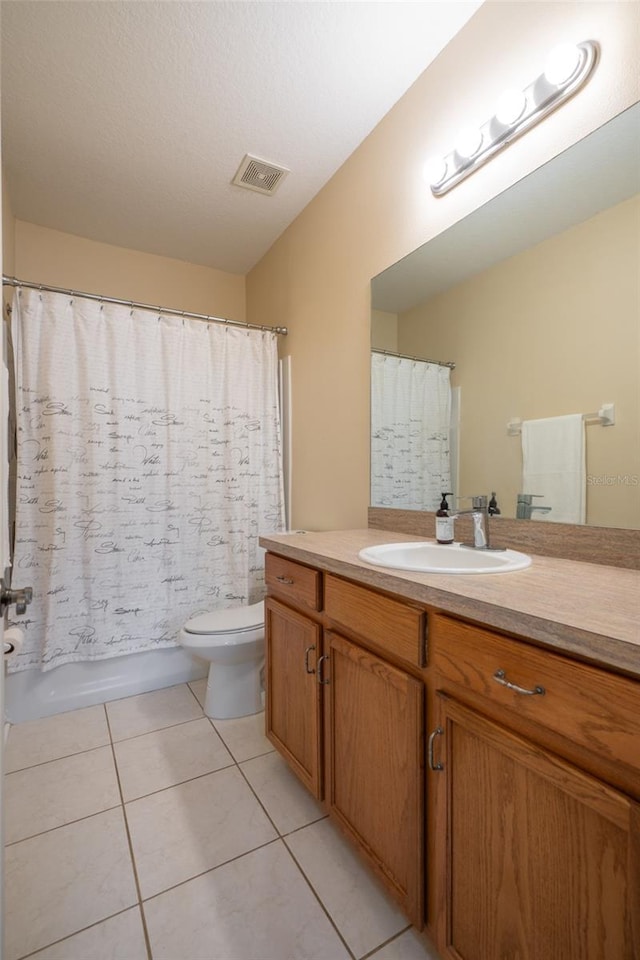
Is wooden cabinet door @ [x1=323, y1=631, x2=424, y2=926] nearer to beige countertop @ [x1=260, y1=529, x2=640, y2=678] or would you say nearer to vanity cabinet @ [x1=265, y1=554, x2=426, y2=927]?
vanity cabinet @ [x1=265, y1=554, x2=426, y2=927]

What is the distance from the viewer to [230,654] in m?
1.76

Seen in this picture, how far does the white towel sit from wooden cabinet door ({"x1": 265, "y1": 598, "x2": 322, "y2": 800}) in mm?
738

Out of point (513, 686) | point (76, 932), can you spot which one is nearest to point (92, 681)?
point (76, 932)

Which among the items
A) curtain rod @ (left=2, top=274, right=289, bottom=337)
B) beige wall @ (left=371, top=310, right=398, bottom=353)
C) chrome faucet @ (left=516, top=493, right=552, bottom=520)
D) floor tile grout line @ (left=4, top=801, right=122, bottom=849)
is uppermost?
curtain rod @ (left=2, top=274, right=289, bottom=337)

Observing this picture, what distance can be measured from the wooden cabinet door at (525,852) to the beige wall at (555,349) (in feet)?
2.02

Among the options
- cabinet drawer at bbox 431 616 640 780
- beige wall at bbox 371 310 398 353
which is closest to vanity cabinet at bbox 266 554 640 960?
cabinet drawer at bbox 431 616 640 780

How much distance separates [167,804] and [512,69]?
2474 mm

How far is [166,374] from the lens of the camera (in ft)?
7.14

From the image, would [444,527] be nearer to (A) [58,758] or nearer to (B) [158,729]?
(B) [158,729]

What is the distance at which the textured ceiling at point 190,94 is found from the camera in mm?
1318

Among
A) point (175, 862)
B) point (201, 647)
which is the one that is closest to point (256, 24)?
point (201, 647)

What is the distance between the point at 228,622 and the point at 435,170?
1884 millimetres

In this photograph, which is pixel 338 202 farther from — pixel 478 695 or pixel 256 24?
pixel 478 695

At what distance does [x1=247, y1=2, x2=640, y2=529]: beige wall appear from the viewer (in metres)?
1.06
